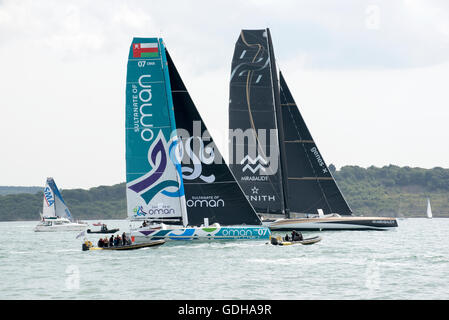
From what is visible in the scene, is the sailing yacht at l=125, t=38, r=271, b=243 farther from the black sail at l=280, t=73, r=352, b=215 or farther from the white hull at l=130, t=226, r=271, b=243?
the black sail at l=280, t=73, r=352, b=215

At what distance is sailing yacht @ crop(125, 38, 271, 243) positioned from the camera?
42.2m

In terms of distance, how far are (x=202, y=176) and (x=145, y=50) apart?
337 inches

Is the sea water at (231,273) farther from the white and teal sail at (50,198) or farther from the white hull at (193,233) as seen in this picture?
the white and teal sail at (50,198)

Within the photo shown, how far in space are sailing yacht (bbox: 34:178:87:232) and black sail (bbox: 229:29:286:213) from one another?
172 ft

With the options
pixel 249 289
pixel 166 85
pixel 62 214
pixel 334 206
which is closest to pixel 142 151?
pixel 166 85

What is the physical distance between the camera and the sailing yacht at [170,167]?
1663 inches

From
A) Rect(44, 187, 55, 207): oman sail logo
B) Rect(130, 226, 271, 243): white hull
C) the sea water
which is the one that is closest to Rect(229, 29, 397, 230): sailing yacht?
the sea water

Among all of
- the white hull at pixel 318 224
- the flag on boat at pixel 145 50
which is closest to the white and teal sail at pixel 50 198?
the white hull at pixel 318 224

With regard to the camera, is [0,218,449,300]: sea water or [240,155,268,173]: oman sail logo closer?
[0,218,449,300]: sea water

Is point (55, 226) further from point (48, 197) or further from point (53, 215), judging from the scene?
point (48, 197)

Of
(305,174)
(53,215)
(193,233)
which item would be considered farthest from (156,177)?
(53,215)

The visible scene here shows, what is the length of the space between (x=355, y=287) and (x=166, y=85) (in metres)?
19.9

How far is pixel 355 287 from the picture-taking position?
91.2 ft

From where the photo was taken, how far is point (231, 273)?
104ft
